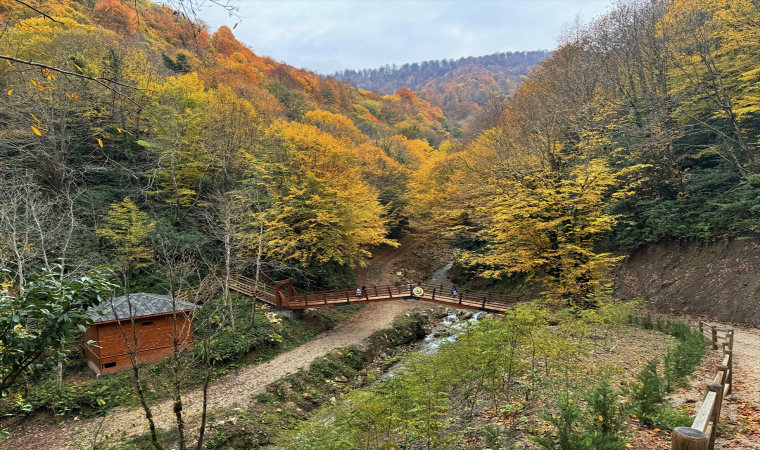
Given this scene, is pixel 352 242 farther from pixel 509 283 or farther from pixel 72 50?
pixel 72 50

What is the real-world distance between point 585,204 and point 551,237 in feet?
6.34

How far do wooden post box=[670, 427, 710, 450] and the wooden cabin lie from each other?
13254mm

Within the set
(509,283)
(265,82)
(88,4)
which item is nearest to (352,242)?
(509,283)

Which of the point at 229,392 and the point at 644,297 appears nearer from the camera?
the point at 229,392

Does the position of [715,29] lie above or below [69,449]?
above

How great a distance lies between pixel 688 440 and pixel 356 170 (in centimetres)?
2308

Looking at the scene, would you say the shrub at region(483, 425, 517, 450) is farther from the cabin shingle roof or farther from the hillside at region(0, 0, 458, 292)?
the hillside at region(0, 0, 458, 292)

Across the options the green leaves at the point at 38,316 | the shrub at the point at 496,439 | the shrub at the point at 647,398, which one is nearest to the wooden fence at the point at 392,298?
the shrub at the point at 496,439

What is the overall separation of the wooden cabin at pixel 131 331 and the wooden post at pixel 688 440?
13.3 m

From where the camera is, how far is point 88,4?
4278cm

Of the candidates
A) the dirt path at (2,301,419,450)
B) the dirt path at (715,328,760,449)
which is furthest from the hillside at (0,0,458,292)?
the dirt path at (715,328,760,449)

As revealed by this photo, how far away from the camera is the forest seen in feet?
49.9

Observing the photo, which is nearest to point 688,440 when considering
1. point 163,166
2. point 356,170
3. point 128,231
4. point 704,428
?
point 704,428

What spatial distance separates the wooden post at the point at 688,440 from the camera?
93.0 inches
